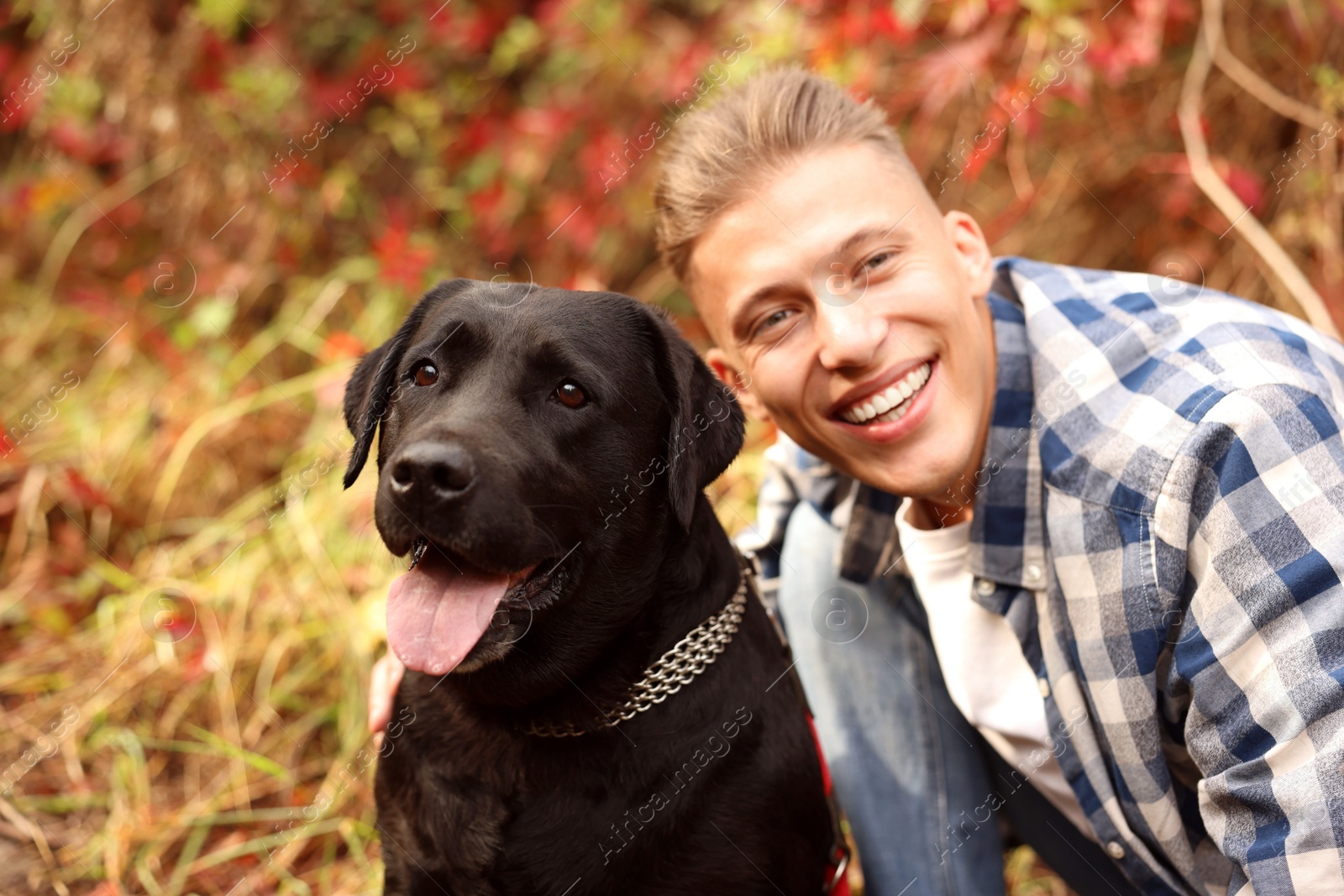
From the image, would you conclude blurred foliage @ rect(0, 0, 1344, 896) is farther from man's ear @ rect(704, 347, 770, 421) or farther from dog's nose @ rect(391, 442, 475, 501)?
dog's nose @ rect(391, 442, 475, 501)

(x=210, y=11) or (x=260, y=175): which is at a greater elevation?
(x=210, y=11)

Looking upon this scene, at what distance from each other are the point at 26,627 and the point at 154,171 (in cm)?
271

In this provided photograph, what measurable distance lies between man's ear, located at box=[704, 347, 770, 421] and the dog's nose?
0.86 metres

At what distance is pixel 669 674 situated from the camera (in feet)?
6.20

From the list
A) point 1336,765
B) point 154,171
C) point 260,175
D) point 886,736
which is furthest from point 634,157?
point 1336,765

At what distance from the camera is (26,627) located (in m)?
3.49

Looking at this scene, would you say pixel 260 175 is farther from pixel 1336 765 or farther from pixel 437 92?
pixel 1336 765

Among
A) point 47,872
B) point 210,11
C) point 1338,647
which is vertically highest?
point 210,11

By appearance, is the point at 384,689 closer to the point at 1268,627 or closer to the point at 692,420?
the point at 692,420

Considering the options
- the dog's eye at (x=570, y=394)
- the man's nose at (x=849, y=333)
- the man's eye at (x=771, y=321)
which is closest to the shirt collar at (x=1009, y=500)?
the man's nose at (x=849, y=333)

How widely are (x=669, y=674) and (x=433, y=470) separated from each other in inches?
24.5

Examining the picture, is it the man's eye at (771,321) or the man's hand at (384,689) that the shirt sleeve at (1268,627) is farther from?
the man's hand at (384,689)

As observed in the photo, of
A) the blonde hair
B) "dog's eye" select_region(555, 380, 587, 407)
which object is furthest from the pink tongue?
the blonde hair

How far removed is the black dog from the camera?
1.74 m
